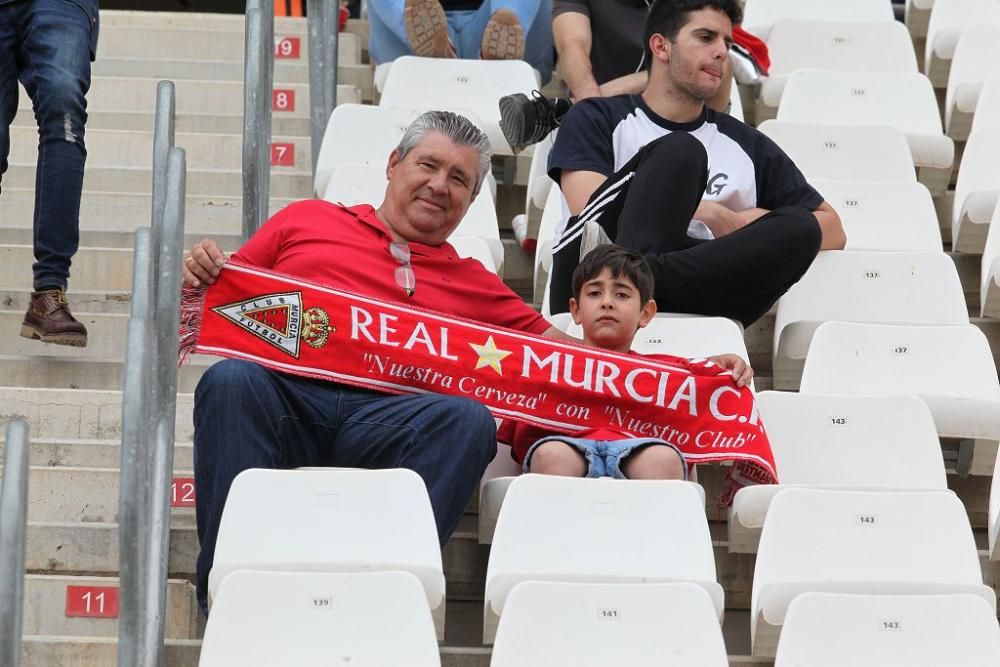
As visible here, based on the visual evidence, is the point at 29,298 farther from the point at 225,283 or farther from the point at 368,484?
the point at 368,484

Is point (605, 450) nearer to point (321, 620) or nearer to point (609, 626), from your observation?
point (609, 626)

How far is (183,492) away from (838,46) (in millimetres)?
2975

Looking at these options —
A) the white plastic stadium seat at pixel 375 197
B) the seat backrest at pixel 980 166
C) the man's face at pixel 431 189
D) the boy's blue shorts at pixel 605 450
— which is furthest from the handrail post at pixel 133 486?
the seat backrest at pixel 980 166

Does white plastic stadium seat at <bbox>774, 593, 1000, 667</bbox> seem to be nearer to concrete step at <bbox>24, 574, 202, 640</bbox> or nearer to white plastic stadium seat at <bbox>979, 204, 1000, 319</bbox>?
concrete step at <bbox>24, 574, 202, 640</bbox>

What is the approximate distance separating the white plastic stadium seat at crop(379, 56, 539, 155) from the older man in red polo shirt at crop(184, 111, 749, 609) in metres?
1.31

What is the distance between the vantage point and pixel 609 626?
283 centimetres

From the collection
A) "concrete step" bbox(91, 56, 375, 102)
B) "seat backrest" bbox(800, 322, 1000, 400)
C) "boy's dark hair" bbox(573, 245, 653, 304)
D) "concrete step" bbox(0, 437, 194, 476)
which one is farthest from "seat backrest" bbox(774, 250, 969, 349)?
"concrete step" bbox(91, 56, 375, 102)

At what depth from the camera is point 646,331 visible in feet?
12.7

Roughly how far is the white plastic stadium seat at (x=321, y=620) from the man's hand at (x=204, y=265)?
788 millimetres

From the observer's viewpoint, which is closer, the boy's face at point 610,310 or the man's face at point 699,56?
the boy's face at point 610,310

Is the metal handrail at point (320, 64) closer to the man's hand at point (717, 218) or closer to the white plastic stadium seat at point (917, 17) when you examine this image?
the man's hand at point (717, 218)

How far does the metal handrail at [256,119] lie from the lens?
423cm

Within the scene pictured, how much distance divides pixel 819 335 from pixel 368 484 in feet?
4.18

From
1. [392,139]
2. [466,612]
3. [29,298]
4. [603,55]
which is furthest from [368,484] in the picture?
[603,55]
